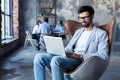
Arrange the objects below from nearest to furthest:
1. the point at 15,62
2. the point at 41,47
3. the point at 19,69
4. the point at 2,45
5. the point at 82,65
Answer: the point at 82,65
the point at 19,69
the point at 15,62
the point at 2,45
the point at 41,47

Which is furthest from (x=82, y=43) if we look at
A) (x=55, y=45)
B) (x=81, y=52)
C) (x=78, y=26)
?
(x=78, y=26)

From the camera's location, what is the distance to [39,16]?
488 inches

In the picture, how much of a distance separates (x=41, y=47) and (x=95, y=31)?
7419mm

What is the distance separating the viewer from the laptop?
3.53 m

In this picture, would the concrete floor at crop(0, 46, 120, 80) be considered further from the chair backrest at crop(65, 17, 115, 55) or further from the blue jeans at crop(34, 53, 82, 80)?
the blue jeans at crop(34, 53, 82, 80)

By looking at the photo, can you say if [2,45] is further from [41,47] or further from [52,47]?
[52,47]

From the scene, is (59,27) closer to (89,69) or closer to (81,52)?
(81,52)

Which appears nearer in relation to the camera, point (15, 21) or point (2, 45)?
point (2, 45)

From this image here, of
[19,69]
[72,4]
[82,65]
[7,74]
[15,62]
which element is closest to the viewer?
[82,65]

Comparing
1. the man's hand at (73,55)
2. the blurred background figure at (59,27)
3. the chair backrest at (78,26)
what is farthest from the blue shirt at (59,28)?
the man's hand at (73,55)

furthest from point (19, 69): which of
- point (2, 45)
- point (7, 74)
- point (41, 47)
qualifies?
point (41, 47)

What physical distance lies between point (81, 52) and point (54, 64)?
557 millimetres

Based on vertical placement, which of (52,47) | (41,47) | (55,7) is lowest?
(41,47)

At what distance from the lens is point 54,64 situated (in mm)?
3441
